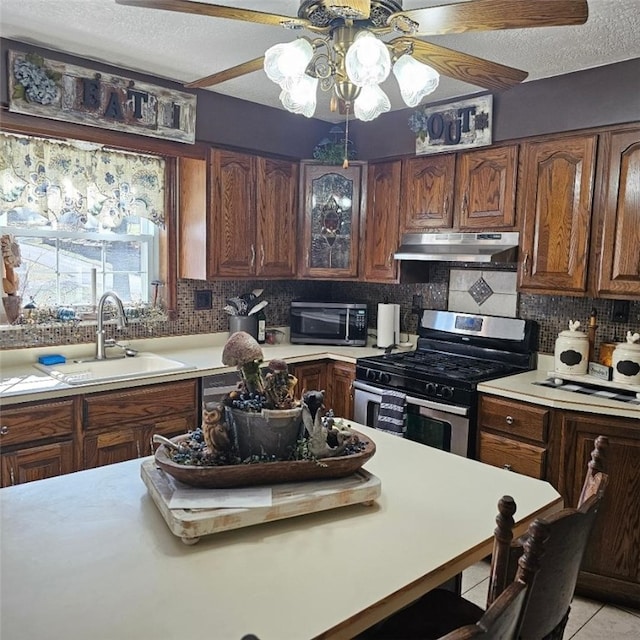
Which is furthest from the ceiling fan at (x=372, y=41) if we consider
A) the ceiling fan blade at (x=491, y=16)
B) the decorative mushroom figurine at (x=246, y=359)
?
the decorative mushroom figurine at (x=246, y=359)

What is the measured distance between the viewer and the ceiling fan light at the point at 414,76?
66.6 inches

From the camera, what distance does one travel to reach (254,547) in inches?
46.7

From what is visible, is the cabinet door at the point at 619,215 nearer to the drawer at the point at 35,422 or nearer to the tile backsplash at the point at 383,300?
the tile backsplash at the point at 383,300

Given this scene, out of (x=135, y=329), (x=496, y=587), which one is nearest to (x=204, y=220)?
(x=135, y=329)

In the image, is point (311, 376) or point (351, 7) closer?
point (351, 7)

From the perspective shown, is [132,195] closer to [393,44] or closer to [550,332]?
[393,44]

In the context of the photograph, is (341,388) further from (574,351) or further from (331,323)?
(574,351)

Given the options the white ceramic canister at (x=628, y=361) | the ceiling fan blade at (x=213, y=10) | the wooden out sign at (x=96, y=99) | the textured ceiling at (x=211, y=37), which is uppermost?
the textured ceiling at (x=211, y=37)

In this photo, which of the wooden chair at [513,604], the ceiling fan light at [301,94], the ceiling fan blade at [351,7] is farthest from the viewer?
the ceiling fan light at [301,94]

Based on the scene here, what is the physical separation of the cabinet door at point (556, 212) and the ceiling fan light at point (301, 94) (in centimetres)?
174

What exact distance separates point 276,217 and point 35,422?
1.94 meters

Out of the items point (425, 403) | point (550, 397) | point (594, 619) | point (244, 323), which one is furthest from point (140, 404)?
point (594, 619)

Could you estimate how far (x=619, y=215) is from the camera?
2.76m

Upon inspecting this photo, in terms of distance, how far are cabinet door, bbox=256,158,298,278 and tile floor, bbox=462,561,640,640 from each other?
7.12ft
